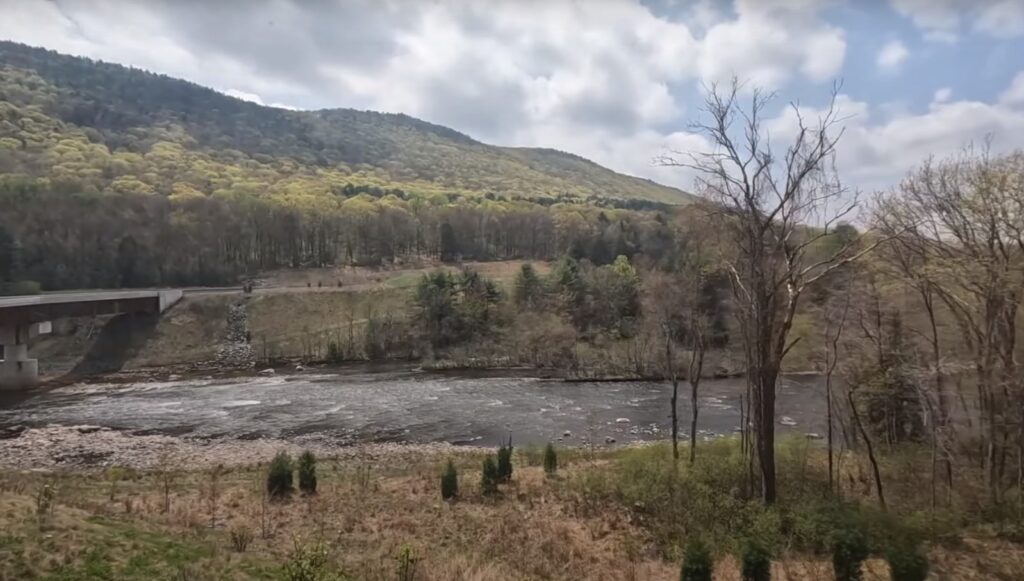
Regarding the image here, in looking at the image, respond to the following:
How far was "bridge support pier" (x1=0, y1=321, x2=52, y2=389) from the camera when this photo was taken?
4222 centimetres

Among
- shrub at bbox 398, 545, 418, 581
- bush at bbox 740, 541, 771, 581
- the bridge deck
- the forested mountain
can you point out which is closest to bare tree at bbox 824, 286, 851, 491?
bush at bbox 740, 541, 771, 581

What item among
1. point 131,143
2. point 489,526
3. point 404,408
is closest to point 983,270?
point 489,526

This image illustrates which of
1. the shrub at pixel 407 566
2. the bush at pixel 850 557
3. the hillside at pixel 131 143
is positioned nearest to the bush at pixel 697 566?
the bush at pixel 850 557

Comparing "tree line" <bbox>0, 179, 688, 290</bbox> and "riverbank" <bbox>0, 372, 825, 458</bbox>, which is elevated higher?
"tree line" <bbox>0, 179, 688, 290</bbox>

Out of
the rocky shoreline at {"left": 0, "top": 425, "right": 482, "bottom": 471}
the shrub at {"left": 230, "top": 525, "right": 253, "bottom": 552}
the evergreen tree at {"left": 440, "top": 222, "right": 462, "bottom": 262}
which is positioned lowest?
the rocky shoreline at {"left": 0, "top": 425, "right": 482, "bottom": 471}

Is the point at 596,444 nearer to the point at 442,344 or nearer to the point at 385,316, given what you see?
the point at 442,344

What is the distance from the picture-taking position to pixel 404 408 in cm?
3644

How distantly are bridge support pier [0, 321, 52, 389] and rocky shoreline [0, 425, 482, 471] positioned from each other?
15.3 m

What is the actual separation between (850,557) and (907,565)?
36.8 inches

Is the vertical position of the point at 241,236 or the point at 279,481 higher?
the point at 241,236

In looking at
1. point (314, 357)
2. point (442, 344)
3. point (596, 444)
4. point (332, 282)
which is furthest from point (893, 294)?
point (332, 282)

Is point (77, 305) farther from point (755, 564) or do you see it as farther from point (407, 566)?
point (755, 564)

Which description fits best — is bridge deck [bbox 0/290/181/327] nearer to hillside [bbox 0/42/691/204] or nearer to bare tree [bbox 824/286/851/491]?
hillside [bbox 0/42/691/204]

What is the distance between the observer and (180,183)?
365 ft
